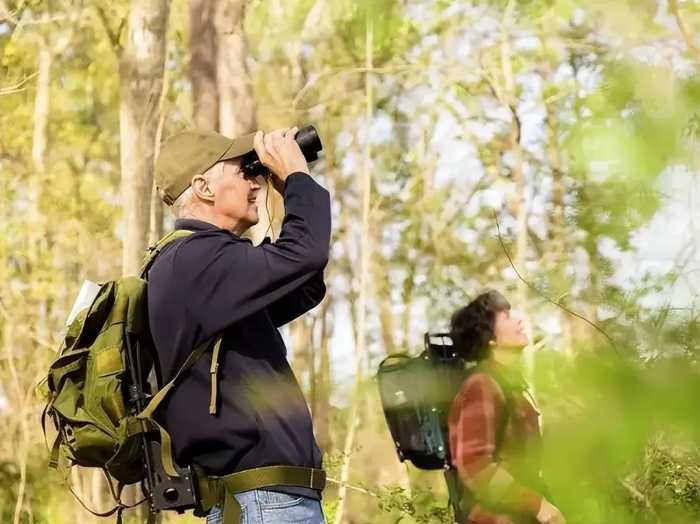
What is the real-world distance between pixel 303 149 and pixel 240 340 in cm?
37

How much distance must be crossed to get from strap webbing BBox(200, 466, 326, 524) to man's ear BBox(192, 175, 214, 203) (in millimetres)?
520

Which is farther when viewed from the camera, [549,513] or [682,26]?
[682,26]

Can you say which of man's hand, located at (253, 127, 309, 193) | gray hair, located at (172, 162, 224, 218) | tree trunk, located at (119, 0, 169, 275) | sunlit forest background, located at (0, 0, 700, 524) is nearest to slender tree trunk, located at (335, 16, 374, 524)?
sunlit forest background, located at (0, 0, 700, 524)

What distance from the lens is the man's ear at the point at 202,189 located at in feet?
7.09

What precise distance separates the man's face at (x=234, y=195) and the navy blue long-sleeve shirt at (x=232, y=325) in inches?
5.0

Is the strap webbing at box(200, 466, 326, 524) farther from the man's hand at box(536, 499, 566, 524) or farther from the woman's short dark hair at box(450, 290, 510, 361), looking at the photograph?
the woman's short dark hair at box(450, 290, 510, 361)

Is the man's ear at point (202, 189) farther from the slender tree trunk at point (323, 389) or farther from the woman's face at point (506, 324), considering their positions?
the slender tree trunk at point (323, 389)

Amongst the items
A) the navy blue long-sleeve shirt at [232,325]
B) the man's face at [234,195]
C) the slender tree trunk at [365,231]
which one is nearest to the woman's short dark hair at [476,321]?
the man's face at [234,195]

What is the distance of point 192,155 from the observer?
2.18 m

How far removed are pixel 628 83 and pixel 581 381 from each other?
7.6 inches

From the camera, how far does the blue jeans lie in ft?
6.42

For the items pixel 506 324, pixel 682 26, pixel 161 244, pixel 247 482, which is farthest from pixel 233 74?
pixel 682 26

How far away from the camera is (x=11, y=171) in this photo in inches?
413

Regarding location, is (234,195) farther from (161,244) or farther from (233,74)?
(233,74)
